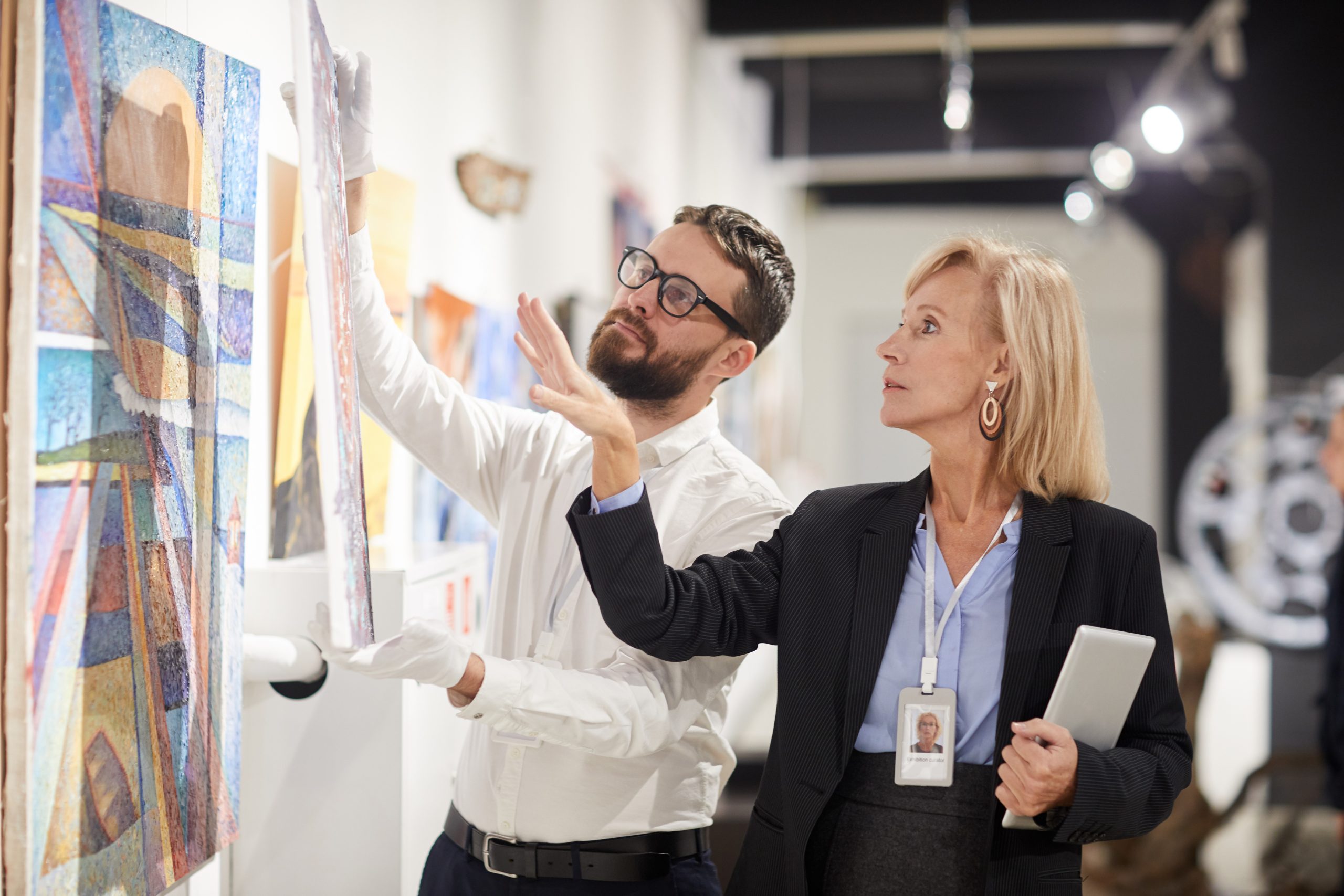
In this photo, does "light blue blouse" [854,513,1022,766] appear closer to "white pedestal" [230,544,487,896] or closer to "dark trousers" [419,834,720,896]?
"dark trousers" [419,834,720,896]

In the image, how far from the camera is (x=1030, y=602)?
5.01ft

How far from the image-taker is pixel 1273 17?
6.58 m

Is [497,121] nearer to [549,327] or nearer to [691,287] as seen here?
[691,287]

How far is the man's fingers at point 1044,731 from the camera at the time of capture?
1.42m

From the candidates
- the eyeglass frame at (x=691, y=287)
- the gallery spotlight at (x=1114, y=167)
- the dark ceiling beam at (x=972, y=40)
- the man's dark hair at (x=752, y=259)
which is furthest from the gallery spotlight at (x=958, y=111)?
the eyeglass frame at (x=691, y=287)

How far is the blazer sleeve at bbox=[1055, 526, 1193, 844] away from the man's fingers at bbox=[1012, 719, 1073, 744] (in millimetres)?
36

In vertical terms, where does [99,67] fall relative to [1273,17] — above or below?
below

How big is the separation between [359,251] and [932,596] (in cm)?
93

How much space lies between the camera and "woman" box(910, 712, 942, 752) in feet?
4.93

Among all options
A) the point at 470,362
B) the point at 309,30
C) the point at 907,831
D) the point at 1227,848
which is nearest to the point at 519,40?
the point at 470,362

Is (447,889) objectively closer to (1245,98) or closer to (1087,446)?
(1087,446)

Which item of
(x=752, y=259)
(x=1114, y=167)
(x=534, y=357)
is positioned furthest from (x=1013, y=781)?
(x=1114, y=167)

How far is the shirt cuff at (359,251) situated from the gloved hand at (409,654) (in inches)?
22.3

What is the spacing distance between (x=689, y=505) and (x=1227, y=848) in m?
5.02
